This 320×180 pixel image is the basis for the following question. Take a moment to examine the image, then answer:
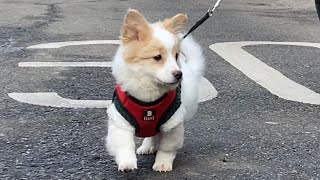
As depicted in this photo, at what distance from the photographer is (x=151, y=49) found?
3.79m

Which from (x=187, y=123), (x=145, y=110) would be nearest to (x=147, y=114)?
(x=145, y=110)

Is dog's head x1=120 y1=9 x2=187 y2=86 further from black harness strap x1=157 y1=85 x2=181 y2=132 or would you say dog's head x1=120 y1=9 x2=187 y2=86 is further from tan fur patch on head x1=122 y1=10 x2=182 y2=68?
black harness strap x1=157 y1=85 x2=181 y2=132

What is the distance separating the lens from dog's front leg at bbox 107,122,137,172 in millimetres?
3809

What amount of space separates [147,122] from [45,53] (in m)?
4.79

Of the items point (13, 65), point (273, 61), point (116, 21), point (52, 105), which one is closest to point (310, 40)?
point (273, 61)

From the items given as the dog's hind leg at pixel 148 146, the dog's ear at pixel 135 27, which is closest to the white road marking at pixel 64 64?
the dog's hind leg at pixel 148 146

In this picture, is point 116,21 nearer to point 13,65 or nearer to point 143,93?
point 13,65

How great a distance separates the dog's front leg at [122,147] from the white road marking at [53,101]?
6.16 feet

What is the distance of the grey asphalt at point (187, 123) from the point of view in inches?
168

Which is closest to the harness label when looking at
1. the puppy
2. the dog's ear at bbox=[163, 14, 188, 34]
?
the puppy

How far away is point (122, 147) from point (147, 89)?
36 cm

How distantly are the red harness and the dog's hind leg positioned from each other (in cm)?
45

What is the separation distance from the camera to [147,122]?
3936 mm

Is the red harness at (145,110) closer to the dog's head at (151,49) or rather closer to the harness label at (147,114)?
the harness label at (147,114)
